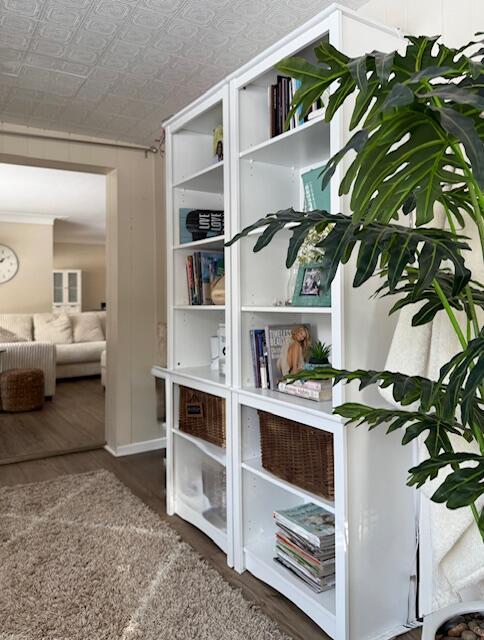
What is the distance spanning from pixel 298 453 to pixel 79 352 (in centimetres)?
639

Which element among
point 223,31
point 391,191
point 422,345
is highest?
point 223,31

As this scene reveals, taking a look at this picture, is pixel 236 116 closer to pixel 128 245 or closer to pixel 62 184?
pixel 128 245

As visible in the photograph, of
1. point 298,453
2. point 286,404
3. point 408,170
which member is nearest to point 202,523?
point 298,453

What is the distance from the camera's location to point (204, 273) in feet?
8.84

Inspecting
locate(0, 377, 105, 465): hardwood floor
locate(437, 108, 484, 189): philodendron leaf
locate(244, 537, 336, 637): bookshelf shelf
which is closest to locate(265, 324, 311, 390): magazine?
locate(244, 537, 336, 637): bookshelf shelf

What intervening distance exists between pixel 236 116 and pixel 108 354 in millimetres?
2359

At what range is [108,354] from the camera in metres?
4.06

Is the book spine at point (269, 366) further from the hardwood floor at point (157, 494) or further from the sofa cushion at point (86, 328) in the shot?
the sofa cushion at point (86, 328)

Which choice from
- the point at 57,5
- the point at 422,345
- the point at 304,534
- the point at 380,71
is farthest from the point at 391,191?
the point at 57,5

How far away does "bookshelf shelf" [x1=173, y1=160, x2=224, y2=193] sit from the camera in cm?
253

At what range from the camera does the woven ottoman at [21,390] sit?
5.59 metres

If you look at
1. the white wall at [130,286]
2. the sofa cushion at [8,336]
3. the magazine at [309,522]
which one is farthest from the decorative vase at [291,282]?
the sofa cushion at [8,336]

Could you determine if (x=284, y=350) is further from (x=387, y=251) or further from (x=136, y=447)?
(x=136, y=447)

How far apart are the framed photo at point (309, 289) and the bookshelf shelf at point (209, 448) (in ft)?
2.67
